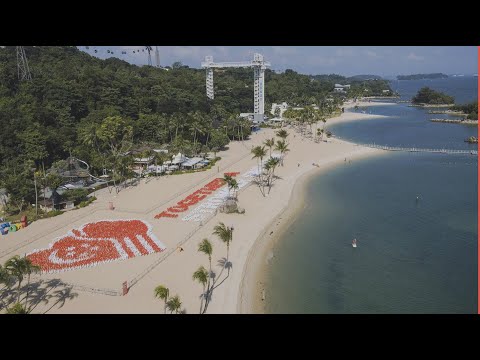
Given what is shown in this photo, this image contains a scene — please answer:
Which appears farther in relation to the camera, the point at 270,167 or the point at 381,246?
the point at 270,167

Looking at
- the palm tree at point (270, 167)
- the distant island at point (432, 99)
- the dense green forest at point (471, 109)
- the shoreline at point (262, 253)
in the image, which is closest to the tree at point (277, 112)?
the dense green forest at point (471, 109)

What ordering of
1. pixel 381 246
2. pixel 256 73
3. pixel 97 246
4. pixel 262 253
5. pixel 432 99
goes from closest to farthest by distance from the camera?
pixel 97 246
pixel 262 253
pixel 381 246
pixel 256 73
pixel 432 99

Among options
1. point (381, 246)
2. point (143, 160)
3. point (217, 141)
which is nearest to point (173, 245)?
point (381, 246)

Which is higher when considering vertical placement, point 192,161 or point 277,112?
point 277,112

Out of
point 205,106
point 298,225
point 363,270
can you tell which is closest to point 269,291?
point 363,270

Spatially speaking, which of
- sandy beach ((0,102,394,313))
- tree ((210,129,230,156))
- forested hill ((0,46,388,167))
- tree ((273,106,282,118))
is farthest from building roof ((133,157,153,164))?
tree ((273,106,282,118))

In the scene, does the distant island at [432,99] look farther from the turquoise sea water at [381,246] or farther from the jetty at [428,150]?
the turquoise sea water at [381,246]

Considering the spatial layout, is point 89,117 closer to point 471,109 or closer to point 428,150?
point 428,150

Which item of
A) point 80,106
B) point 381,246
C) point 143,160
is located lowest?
point 381,246
